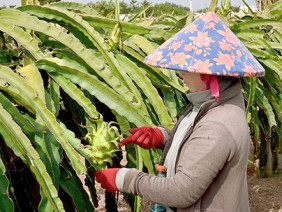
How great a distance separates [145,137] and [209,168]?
0.31m

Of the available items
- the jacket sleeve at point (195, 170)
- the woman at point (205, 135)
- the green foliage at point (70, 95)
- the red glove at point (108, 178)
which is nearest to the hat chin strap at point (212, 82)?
the woman at point (205, 135)

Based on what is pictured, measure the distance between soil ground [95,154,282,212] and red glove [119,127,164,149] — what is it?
2458mm

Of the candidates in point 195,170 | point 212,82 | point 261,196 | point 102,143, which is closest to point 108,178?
point 102,143

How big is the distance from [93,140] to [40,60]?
1.14ft

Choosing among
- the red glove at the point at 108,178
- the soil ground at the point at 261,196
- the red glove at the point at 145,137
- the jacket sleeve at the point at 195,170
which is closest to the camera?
the jacket sleeve at the point at 195,170

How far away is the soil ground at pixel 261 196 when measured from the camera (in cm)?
411

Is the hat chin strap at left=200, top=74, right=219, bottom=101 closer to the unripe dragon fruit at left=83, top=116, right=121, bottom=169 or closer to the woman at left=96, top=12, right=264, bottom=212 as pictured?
the woman at left=96, top=12, right=264, bottom=212

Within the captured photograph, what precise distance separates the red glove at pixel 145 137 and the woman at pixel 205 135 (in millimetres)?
98

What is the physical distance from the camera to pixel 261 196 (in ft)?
14.4

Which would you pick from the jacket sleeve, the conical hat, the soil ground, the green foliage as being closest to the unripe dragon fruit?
the green foliage

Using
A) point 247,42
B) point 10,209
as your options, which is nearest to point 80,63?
point 10,209

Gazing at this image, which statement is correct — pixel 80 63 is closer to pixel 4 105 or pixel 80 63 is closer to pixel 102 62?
pixel 102 62

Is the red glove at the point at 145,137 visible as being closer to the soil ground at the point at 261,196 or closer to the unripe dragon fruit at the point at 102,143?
the unripe dragon fruit at the point at 102,143

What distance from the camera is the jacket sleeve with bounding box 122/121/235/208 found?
4.26ft
